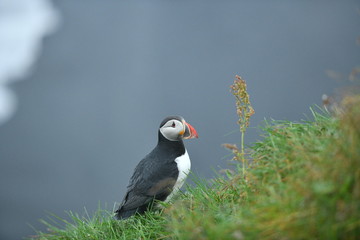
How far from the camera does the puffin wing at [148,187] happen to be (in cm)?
431

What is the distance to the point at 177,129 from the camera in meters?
4.54

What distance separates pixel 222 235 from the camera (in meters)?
2.40

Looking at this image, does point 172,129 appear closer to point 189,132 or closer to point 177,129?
point 177,129

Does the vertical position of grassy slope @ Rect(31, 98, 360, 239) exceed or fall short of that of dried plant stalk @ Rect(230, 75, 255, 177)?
it falls short

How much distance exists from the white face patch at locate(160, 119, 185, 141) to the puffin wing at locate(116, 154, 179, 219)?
0.89ft

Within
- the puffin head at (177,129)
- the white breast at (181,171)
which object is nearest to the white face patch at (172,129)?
the puffin head at (177,129)

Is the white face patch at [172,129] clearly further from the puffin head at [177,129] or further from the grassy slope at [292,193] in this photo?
the grassy slope at [292,193]

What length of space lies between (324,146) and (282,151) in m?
0.43

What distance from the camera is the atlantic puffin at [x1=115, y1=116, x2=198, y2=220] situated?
4.34 m

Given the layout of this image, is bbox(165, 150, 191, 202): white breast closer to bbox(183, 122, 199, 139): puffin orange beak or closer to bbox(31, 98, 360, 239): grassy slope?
bbox(183, 122, 199, 139): puffin orange beak

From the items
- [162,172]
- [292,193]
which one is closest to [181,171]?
[162,172]

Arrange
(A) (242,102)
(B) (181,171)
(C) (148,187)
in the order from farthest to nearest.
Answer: (B) (181,171) → (C) (148,187) → (A) (242,102)

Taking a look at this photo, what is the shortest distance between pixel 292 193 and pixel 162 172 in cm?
223

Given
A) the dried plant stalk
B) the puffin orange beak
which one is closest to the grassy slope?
the dried plant stalk
